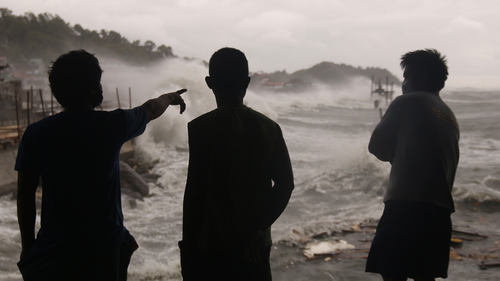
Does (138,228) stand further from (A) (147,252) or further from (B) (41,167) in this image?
(B) (41,167)

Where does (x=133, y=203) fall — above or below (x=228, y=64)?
below

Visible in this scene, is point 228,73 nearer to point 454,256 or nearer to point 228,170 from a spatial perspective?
point 228,170

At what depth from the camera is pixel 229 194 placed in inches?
66.6

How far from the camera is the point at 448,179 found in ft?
7.74

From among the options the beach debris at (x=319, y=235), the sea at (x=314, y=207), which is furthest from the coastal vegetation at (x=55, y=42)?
the beach debris at (x=319, y=235)

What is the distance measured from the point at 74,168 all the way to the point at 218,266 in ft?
2.50

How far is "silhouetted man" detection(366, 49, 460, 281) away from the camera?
2.31 m

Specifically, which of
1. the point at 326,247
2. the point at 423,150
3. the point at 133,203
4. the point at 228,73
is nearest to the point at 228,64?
the point at 228,73

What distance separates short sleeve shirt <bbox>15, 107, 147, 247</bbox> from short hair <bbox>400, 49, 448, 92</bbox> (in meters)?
1.88

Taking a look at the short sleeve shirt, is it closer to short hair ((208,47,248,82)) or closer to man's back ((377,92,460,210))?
short hair ((208,47,248,82))

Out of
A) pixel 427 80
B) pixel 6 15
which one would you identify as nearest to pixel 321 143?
pixel 427 80

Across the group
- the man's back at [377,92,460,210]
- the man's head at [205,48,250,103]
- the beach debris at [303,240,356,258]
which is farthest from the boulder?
the man's head at [205,48,250,103]

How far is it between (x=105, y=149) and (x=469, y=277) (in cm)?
410

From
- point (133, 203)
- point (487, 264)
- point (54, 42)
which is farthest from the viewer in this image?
point (54, 42)
